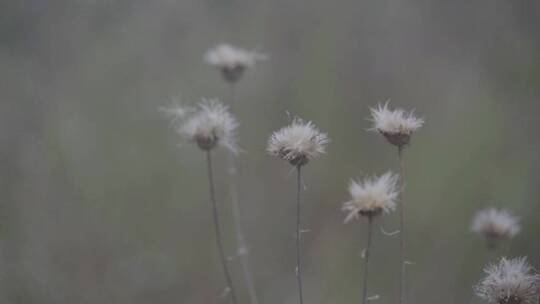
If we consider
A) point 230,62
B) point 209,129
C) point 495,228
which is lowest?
A: point 495,228

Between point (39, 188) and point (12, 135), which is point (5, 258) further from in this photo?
point (12, 135)

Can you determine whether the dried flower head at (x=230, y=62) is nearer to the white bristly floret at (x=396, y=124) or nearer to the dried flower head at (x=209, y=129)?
the dried flower head at (x=209, y=129)

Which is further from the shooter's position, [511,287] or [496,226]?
[496,226]

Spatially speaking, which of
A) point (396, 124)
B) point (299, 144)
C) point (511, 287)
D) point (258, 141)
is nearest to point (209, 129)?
point (299, 144)

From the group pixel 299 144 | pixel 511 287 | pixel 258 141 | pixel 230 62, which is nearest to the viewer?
pixel 511 287

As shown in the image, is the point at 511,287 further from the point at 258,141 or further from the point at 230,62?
the point at 258,141

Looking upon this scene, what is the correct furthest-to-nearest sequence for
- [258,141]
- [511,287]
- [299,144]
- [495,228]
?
[258,141]
[495,228]
[299,144]
[511,287]

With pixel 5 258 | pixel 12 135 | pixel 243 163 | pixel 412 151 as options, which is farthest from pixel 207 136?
pixel 412 151
